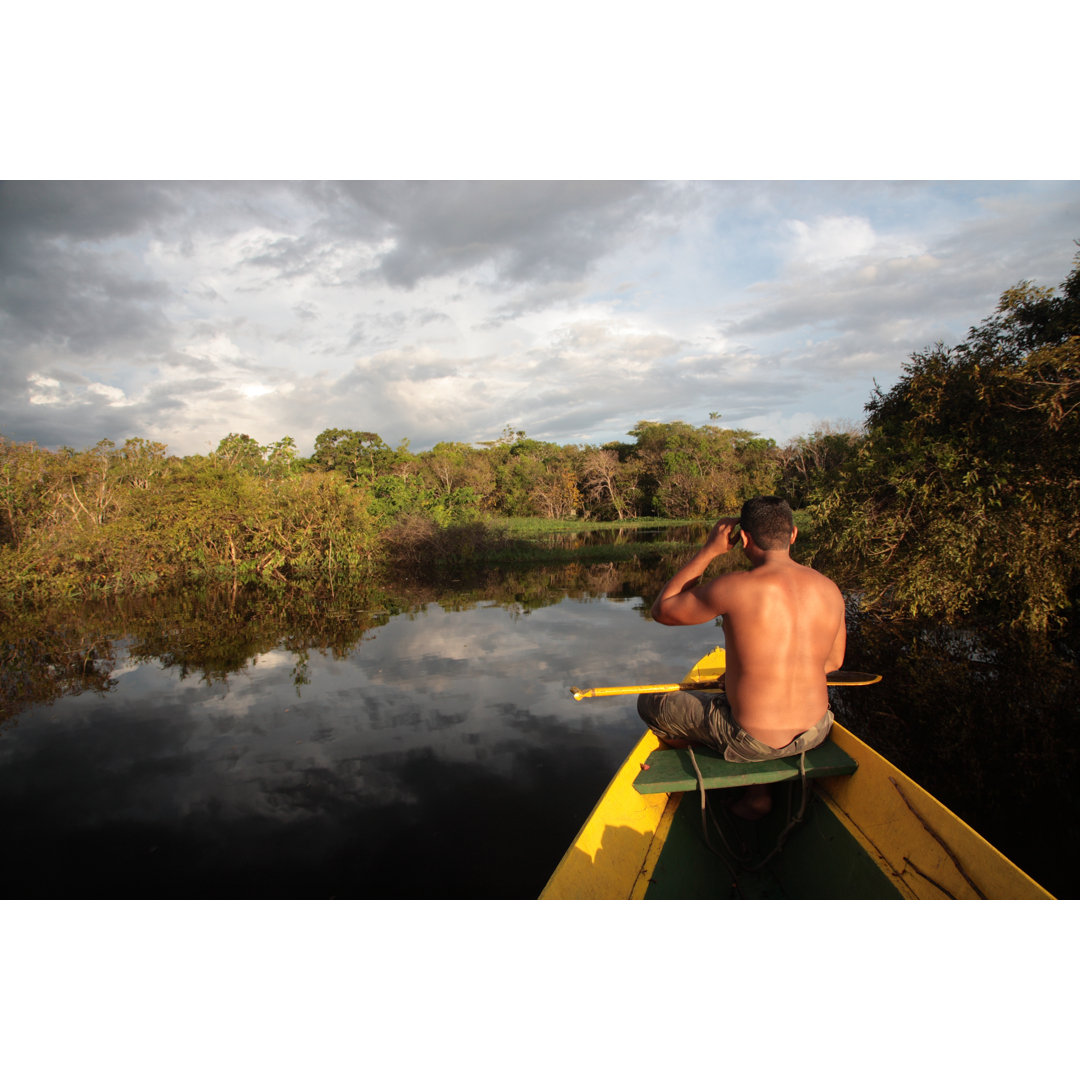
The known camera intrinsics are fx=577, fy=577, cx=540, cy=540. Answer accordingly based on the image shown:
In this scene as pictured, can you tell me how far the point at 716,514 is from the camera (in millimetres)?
35938

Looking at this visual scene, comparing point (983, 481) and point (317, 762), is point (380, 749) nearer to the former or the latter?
point (317, 762)

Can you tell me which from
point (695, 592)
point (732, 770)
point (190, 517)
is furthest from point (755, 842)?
point (190, 517)

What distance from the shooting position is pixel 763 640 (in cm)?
269

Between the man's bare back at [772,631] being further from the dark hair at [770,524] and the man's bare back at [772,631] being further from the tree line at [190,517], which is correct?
the tree line at [190,517]

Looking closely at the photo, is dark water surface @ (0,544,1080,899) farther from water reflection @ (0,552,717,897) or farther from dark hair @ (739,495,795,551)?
dark hair @ (739,495,795,551)

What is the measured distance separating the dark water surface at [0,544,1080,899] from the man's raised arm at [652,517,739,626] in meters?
1.69

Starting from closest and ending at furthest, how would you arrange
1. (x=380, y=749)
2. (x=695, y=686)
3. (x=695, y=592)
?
1. (x=695, y=592)
2. (x=695, y=686)
3. (x=380, y=749)

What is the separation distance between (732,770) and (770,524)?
1230 mm

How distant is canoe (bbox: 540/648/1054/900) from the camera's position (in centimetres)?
229

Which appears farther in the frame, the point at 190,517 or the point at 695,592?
the point at 190,517

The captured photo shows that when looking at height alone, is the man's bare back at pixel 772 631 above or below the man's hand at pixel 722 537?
below

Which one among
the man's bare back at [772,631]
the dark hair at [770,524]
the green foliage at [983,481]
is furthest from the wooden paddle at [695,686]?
the green foliage at [983,481]

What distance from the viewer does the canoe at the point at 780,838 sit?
2.29 meters

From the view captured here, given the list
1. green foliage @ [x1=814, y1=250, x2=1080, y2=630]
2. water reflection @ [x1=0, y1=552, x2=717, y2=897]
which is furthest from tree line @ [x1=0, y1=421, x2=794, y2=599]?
green foliage @ [x1=814, y1=250, x2=1080, y2=630]
